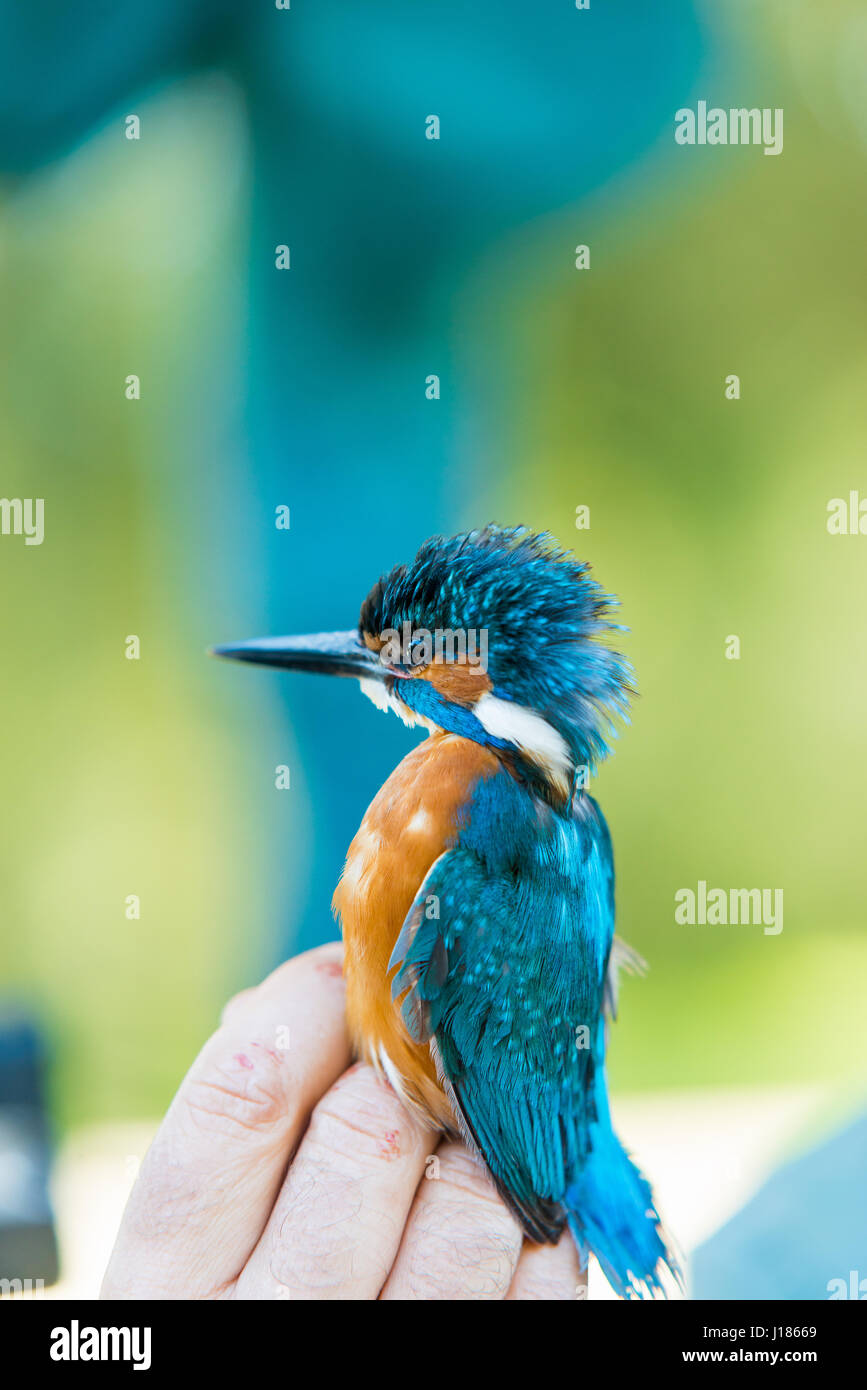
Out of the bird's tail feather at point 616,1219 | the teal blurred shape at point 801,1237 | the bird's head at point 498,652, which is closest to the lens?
the bird's head at point 498,652

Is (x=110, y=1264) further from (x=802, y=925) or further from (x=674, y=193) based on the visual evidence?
(x=674, y=193)

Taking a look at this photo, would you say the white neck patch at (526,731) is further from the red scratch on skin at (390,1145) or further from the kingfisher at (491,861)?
the red scratch on skin at (390,1145)

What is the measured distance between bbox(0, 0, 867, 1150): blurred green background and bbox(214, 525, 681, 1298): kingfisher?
0.24 m

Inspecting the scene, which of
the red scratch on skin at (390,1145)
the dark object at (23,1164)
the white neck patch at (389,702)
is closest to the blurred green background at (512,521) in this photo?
the dark object at (23,1164)

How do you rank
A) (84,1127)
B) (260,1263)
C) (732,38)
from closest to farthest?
1. (260,1263)
2. (732,38)
3. (84,1127)

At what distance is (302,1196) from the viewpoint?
0.81m

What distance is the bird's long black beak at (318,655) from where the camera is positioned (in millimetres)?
823

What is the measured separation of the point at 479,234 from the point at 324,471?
37 centimetres

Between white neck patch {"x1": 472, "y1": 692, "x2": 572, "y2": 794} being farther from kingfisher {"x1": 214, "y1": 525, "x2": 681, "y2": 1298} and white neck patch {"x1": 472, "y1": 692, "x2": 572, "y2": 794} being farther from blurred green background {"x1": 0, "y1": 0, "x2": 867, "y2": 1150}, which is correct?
blurred green background {"x1": 0, "y1": 0, "x2": 867, "y2": 1150}

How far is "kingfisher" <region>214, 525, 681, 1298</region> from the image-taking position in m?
0.75

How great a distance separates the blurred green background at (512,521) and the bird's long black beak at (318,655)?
0.71ft
